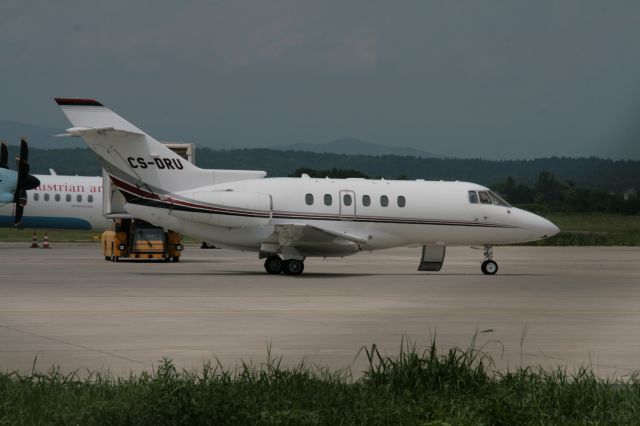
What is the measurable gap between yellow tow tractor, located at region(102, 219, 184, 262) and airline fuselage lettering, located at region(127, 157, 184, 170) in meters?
9.01

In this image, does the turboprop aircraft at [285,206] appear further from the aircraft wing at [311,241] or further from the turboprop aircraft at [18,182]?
the turboprop aircraft at [18,182]

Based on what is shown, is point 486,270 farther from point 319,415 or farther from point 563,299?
point 319,415

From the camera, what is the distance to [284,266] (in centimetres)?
3544

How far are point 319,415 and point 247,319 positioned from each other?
10809mm

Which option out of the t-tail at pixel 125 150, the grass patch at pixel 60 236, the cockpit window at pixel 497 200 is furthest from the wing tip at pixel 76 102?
the grass patch at pixel 60 236

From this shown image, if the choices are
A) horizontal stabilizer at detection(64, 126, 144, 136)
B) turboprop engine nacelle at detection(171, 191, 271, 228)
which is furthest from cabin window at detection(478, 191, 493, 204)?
horizontal stabilizer at detection(64, 126, 144, 136)

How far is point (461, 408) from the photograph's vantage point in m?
9.92

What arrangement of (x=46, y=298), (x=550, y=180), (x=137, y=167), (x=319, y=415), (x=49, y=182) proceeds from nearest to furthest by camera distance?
1. (x=319, y=415)
2. (x=550, y=180)
3. (x=46, y=298)
4. (x=137, y=167)
5. (x=49, y=182)

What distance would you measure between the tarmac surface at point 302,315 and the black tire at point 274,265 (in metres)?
0.66

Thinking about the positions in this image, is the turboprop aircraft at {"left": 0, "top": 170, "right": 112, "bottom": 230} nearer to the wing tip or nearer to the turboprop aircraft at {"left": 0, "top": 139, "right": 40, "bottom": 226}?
the turboprop aircraft at {"left": 0, "top": 139, "right": 40, "bottom": 226}

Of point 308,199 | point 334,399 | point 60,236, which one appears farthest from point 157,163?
point 60,236

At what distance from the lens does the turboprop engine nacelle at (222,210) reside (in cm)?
3441

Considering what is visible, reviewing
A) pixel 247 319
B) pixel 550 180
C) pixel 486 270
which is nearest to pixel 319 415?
pixel 550 180

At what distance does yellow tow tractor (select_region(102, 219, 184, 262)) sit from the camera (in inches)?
1718
